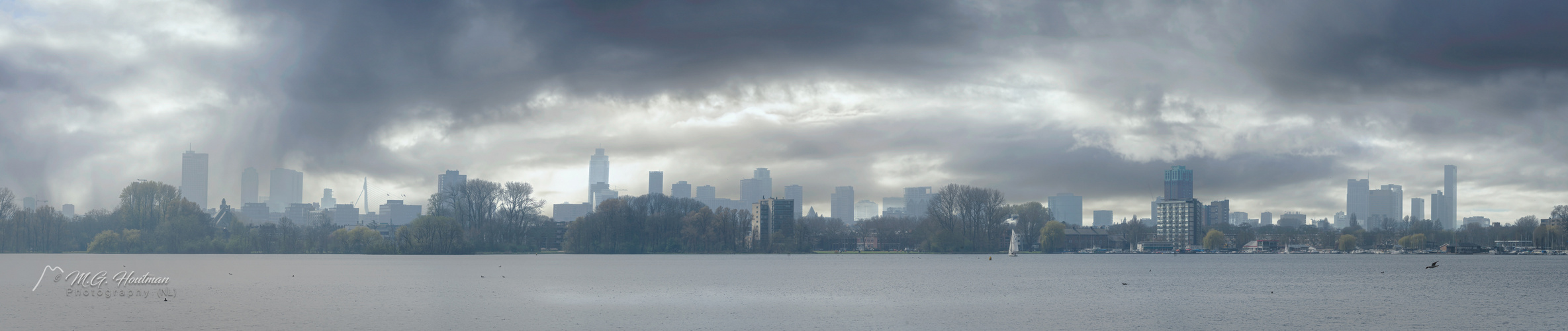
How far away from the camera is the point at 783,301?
61.0 meters

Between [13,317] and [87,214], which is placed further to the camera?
[87,214]

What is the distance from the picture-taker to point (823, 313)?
171ft

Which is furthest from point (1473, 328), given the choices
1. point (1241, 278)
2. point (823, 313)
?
point (1241, 278)

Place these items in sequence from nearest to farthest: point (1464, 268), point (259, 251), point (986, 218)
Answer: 1. point (1464, 268)
2. point (259, 251)
3. point (986, 218)

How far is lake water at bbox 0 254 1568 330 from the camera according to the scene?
46.4 meters

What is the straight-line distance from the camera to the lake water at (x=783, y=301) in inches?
1828

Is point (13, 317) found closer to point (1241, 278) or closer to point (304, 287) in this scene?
point (304, 287)

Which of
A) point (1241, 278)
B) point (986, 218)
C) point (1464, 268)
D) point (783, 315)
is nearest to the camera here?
point (783, 315)

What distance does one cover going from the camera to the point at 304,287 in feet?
242

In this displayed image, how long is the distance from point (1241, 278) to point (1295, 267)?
4237 cm
